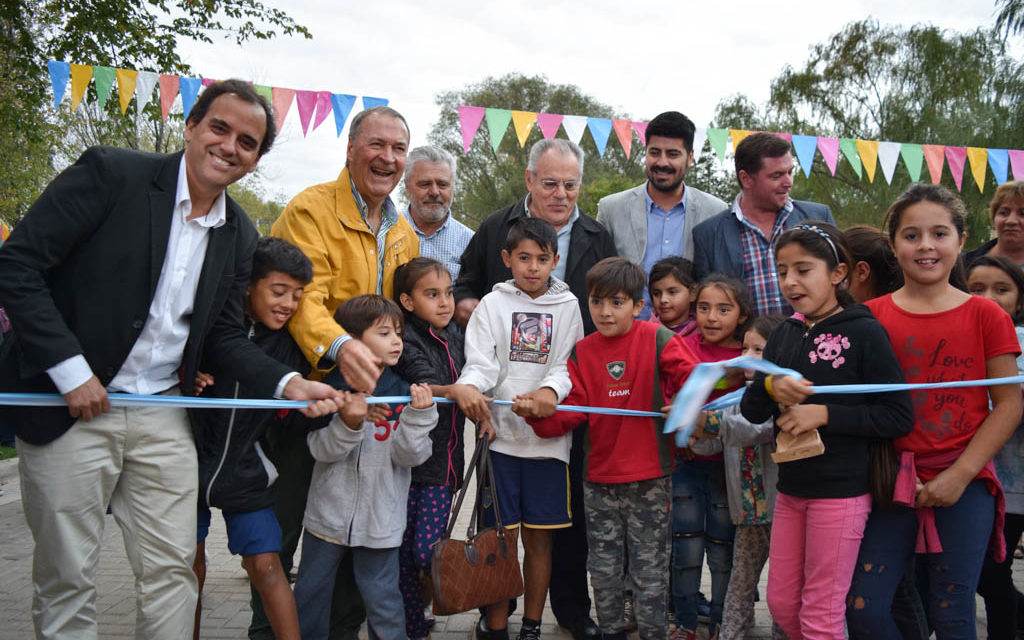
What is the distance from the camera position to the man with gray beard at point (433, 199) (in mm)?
5367

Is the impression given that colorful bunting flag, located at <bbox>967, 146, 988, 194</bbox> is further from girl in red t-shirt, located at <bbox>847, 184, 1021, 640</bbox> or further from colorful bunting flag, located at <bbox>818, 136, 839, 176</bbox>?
girl in red t-shirt, located at <bbox>847, 184, 1021, 640</bbox>

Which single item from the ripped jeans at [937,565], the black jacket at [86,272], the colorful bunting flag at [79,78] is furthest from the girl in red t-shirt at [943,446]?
the colorful bunting flag at [79,78]

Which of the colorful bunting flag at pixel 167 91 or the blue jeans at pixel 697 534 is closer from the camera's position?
the blue jeans at pixel 697 534

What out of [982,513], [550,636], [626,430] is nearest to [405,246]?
[626,430]

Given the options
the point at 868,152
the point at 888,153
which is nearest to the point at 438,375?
the point at 868,152

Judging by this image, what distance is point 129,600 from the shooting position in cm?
469

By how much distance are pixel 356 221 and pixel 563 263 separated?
52.6 inches

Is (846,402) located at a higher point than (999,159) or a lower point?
lower

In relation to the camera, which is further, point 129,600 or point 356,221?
point 129,600

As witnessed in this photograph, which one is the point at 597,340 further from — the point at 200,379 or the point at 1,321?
the point at 1,321

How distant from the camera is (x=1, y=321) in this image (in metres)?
6.20

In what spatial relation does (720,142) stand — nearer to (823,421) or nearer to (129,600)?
(823,421)

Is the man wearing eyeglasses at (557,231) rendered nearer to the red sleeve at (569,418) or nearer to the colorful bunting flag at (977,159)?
the red sleeve at (569,418)

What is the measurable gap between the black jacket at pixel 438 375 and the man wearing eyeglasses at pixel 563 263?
0.41m
